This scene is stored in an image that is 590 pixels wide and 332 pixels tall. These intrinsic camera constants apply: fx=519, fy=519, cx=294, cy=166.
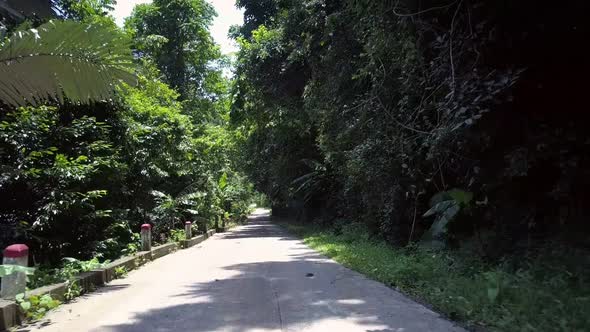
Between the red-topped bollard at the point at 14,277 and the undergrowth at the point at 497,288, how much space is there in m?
5.84

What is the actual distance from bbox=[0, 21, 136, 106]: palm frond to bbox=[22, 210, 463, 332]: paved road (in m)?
3.17

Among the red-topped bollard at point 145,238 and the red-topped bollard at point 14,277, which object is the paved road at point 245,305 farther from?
the red-topped bollard at point 145,238

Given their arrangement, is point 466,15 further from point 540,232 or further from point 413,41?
point 540,232

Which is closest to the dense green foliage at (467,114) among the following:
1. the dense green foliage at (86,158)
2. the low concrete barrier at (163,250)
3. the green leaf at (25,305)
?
the dense green foliage at (86,158)

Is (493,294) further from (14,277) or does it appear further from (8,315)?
(14,277)

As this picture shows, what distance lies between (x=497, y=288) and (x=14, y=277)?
21.5 feet

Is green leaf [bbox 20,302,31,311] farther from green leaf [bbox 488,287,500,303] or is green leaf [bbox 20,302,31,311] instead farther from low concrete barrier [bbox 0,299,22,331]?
green leaf [bbox 488,287,500,303]

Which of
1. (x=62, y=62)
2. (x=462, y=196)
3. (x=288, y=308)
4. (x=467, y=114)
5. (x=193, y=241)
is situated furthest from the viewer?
(x=193, y=241)

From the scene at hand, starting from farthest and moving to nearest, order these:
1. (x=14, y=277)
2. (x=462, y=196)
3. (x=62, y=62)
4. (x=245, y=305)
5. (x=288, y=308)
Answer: (x=462, y=196) → (x=245, y=305) → (x=288, y=308) → (x=62, y=62) → (x=14, y=277)

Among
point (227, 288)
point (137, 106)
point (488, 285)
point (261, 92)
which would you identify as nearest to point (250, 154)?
point (261, 92)

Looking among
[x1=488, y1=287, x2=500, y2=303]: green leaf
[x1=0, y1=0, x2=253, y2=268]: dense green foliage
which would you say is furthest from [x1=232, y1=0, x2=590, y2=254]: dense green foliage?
[x1=0, y1=0, x2=253, y2=268]: dense green foliage

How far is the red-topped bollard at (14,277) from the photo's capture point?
6852 millimetres

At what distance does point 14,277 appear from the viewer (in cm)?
691

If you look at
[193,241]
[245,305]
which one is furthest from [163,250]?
[245,305]
